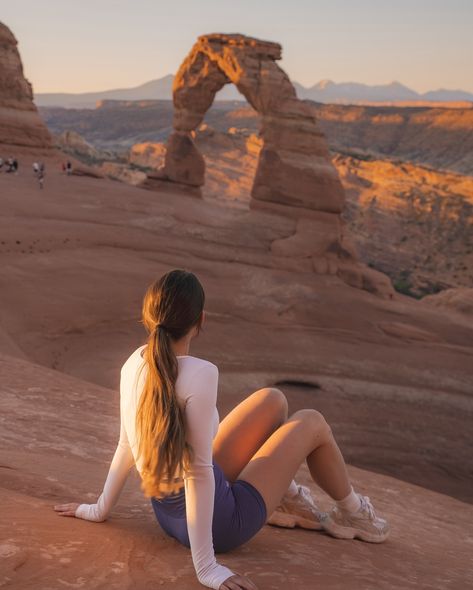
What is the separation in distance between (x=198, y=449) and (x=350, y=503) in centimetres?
127

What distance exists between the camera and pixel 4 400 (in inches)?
235

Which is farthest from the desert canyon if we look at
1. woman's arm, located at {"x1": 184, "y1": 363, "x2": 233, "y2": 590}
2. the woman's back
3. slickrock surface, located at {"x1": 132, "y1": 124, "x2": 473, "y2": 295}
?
slickrock surface, located at {"x1": 132, "y1": 124, "x2": 473, "y2": 295}

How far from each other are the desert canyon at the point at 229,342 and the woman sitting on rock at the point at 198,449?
148mm

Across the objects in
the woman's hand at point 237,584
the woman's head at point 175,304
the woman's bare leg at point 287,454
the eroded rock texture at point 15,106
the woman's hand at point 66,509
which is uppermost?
the eroded rock texture at point 15,106

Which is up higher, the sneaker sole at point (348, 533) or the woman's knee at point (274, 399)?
the woman's knee at point (274, 399)

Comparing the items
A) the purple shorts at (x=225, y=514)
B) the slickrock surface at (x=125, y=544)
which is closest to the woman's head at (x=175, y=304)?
the purple shorts at (x=225, y=514)

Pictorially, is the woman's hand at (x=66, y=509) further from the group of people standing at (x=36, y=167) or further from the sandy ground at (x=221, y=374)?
the group of people standing at (x=36, y=167)

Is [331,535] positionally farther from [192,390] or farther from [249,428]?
[192,390]

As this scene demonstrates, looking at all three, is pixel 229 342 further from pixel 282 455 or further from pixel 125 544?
pixel 125 544

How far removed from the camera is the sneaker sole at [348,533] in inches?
141

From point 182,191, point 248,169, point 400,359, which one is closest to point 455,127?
point 248,169

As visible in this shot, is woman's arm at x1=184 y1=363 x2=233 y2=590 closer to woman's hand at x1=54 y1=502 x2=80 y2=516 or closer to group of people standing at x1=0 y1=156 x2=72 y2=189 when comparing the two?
woman's hand at x1=54 y1=502 x2=80 y2=516

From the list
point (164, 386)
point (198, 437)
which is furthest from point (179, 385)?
point (198, 437)

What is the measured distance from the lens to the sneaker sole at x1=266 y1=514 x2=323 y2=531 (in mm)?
3582
